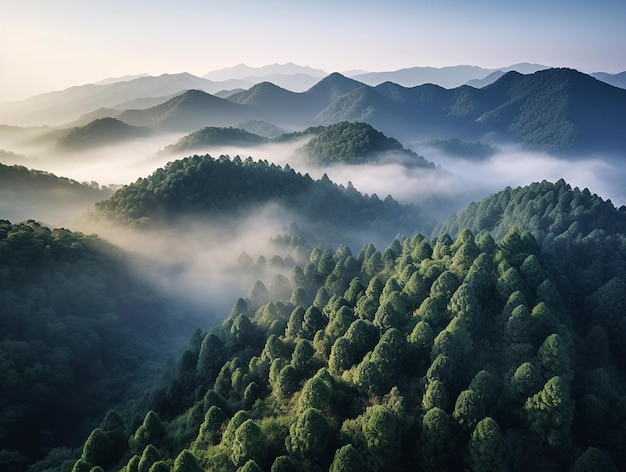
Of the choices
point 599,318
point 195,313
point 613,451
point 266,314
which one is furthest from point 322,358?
point 195,313

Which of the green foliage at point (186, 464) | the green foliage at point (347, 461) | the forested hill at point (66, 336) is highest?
the green foliage at point (347, 461)

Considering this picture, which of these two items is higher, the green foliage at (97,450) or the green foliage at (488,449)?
the green foliage at (488,449)

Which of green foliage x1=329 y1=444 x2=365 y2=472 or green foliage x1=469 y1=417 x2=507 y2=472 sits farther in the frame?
green foliage x1=469 y1=417 x2=507 y2=472

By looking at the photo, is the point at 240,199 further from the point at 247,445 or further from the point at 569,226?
the point at 247,445

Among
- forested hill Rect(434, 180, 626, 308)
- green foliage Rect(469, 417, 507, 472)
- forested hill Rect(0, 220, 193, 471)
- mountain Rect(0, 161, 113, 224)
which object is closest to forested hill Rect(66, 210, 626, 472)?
green foliage Rect(469, 417, 507, 472)

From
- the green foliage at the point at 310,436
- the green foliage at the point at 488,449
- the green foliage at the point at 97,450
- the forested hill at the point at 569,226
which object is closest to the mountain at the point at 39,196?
the green foliage at the point at 97,450

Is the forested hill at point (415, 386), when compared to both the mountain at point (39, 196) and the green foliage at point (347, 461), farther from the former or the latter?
the mountain at point (39, 196)

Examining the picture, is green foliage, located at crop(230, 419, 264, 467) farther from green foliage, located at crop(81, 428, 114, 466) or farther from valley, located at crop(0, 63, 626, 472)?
green foliage, located at crop(81, 428, 114, 466)
